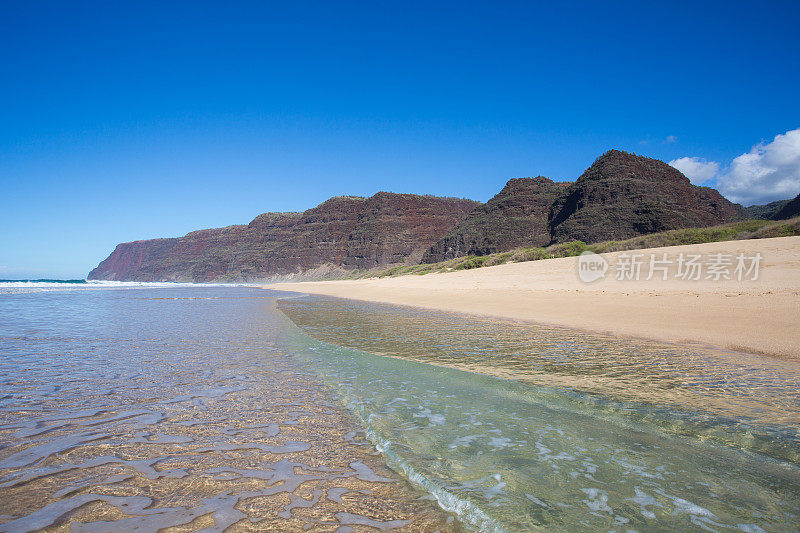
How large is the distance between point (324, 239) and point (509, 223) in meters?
70.0

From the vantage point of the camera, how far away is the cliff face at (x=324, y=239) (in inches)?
4257

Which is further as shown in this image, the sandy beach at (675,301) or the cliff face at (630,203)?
the cliff face at (630,203)

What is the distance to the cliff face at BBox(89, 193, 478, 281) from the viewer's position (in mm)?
108125

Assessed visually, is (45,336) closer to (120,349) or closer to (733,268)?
(120,349)

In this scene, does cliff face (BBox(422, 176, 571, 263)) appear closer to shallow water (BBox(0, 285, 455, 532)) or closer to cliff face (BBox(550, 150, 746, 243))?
cliff face (BBox(550, 150, 746, 243))

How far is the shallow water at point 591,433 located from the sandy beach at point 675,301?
1.73 metres

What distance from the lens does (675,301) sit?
11.6m

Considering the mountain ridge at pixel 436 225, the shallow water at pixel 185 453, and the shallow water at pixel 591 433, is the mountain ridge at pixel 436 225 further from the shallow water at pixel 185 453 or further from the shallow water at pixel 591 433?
the shallow water at pixel 185 453

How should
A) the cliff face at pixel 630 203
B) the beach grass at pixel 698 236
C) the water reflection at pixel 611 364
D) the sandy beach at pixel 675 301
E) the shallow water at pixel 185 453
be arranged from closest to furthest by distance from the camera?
the shallow water at pixel 185 453
the water reflection at pixel 611 364
the sandy beach at pixel 675 301
the beach grass at pixel 698 236
the cliff face at pixel 630 203

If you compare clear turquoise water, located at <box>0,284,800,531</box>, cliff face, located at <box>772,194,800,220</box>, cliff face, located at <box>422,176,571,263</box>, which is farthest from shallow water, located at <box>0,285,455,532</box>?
cliff face, located at <box>422,176,571,263</box>

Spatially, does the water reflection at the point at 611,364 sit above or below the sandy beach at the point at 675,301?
below

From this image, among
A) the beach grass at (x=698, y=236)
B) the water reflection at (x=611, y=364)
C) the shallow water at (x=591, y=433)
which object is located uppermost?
the beach grass at (x=698, y=236)

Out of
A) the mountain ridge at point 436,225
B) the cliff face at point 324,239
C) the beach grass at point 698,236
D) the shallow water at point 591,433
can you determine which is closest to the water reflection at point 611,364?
the shallow water at point 591,433

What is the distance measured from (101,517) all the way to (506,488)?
2373 millimetres
